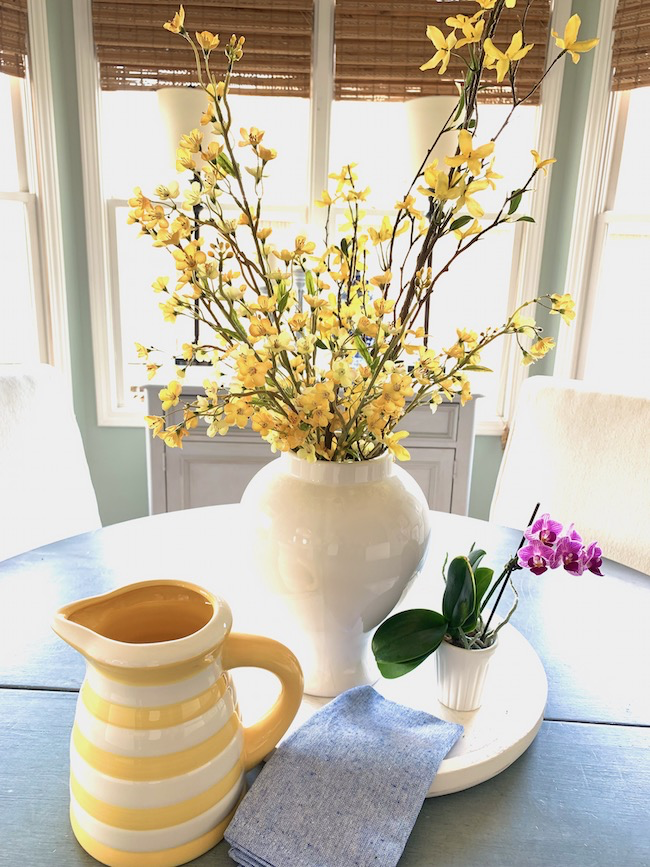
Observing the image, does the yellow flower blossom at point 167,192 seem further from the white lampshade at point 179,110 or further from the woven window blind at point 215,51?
the woven window blind at point 215,51

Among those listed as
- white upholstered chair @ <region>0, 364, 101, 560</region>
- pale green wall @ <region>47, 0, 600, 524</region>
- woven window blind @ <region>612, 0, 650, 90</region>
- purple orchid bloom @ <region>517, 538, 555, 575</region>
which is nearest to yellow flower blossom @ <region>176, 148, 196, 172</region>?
purple orchid bloom @ <region>517, 538, 555, 575</region>

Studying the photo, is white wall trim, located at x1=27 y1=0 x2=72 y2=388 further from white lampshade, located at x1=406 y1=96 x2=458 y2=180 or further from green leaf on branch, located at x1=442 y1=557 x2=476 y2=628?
green leaf on branch, located at x1=442 y1=557 x2=476 y2=628

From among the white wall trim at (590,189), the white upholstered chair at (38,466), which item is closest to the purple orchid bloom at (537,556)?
the white upholstered chair at (38,466)

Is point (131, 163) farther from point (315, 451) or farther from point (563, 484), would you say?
point (315, 451)

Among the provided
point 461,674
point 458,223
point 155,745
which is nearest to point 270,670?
point 155,745

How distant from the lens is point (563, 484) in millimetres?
1475

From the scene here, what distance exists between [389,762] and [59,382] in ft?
3.84

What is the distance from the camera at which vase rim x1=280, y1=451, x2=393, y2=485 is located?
68 cm

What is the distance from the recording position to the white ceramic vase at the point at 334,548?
26.0 inches

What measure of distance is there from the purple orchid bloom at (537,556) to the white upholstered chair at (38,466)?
107 centimetres

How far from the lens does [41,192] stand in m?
2.38

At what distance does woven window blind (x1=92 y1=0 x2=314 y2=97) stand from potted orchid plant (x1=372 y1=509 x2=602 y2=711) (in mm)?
2229

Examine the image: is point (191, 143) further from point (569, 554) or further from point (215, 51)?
point (215, 51)

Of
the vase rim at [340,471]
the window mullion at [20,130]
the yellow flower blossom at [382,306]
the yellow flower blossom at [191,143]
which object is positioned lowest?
the vase rim at [340,471]
